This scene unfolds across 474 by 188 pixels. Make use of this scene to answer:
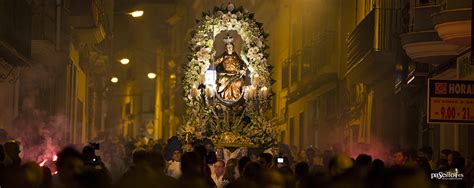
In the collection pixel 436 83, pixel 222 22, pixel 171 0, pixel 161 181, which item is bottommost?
pixel 161 181

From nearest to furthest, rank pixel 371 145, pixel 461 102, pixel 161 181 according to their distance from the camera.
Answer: pixel 161 181 → pixel 461 102 → pixel 371 145

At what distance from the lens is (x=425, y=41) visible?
24234 mm

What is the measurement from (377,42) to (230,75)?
4.28 m

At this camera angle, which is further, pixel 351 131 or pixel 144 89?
pixel 144 89

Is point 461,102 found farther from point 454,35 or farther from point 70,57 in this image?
point 70,57

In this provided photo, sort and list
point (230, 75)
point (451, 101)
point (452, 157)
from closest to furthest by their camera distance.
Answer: point (452, 157), point (451, 101), point (230, 75)

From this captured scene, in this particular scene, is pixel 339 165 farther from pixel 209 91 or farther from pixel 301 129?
pixel 301 129

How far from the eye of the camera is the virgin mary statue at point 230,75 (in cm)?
2605

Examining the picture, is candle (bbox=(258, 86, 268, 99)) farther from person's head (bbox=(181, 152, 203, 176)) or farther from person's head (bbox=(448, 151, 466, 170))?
person's head (bbox=(181, 152, 203, 176))

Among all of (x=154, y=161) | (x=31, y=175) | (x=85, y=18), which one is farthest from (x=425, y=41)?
(x=31, y=175)

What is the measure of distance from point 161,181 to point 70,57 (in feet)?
84.9

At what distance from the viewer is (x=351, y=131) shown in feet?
122

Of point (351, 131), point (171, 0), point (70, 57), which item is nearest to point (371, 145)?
point (351, 131)

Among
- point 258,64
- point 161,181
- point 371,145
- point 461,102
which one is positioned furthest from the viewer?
point 371,145
